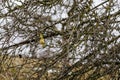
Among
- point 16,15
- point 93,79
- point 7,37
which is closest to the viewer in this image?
point 7,37

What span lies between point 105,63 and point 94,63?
0.50 feet

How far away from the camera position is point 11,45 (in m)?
2.85

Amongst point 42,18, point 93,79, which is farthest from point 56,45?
point 93,79

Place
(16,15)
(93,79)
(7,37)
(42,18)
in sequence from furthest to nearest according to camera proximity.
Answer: (42,18) < (93,79) < (16,15) < (7,37)

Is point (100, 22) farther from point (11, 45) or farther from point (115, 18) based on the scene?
point (11, 45)

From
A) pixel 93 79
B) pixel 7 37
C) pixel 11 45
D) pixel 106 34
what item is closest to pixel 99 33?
pixel 106 34

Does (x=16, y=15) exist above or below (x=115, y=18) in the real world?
above

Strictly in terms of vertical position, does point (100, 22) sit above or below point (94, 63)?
above

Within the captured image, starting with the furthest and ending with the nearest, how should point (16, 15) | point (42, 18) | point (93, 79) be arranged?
point (42, 18) < point (93, 79) < point (16, 15)

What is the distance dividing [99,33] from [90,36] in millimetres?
62

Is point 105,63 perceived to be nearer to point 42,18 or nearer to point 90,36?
point 90,36

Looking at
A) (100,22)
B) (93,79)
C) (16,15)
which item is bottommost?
(93,79)

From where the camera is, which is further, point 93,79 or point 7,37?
point 93,79

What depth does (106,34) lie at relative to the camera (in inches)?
92.0
